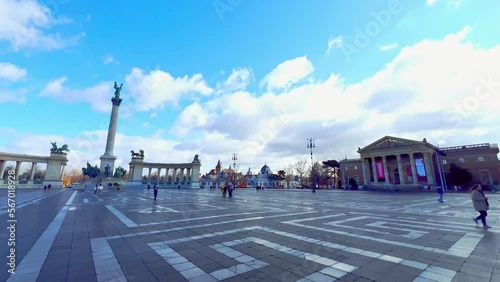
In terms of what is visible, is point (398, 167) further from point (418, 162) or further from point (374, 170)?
point (374, 170)

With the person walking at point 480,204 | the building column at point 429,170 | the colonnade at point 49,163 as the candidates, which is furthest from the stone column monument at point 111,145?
the building column at point 429,170

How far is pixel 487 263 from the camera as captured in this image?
486 centimetres

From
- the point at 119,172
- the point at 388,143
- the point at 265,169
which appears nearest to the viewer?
the point at 119,172

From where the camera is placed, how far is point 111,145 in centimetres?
5259

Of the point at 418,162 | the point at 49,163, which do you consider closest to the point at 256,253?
the point at 418,162

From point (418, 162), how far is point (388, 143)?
849cm

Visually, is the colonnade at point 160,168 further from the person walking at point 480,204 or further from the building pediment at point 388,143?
the person walking at point 480,204

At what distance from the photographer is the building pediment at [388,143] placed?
54.2 metres

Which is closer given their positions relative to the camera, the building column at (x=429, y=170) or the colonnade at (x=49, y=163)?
the building column at (x=429, y=170)

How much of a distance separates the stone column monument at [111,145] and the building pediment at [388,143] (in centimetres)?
6653

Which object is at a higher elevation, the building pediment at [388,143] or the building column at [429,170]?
the building pediment at [388,143]

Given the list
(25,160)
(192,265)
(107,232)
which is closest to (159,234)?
(107,232)

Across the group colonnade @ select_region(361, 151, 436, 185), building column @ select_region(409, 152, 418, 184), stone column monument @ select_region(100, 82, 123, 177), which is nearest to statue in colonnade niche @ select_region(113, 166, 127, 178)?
stone column monument @ select_region(100, 82, 123, 177)

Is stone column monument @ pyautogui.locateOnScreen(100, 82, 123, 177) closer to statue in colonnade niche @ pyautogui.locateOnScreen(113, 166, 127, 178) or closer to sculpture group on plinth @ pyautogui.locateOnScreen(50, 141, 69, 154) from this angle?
statue in colonnade niche @ pyautogui.locateOnScreen(113, 166, 127, 178)
